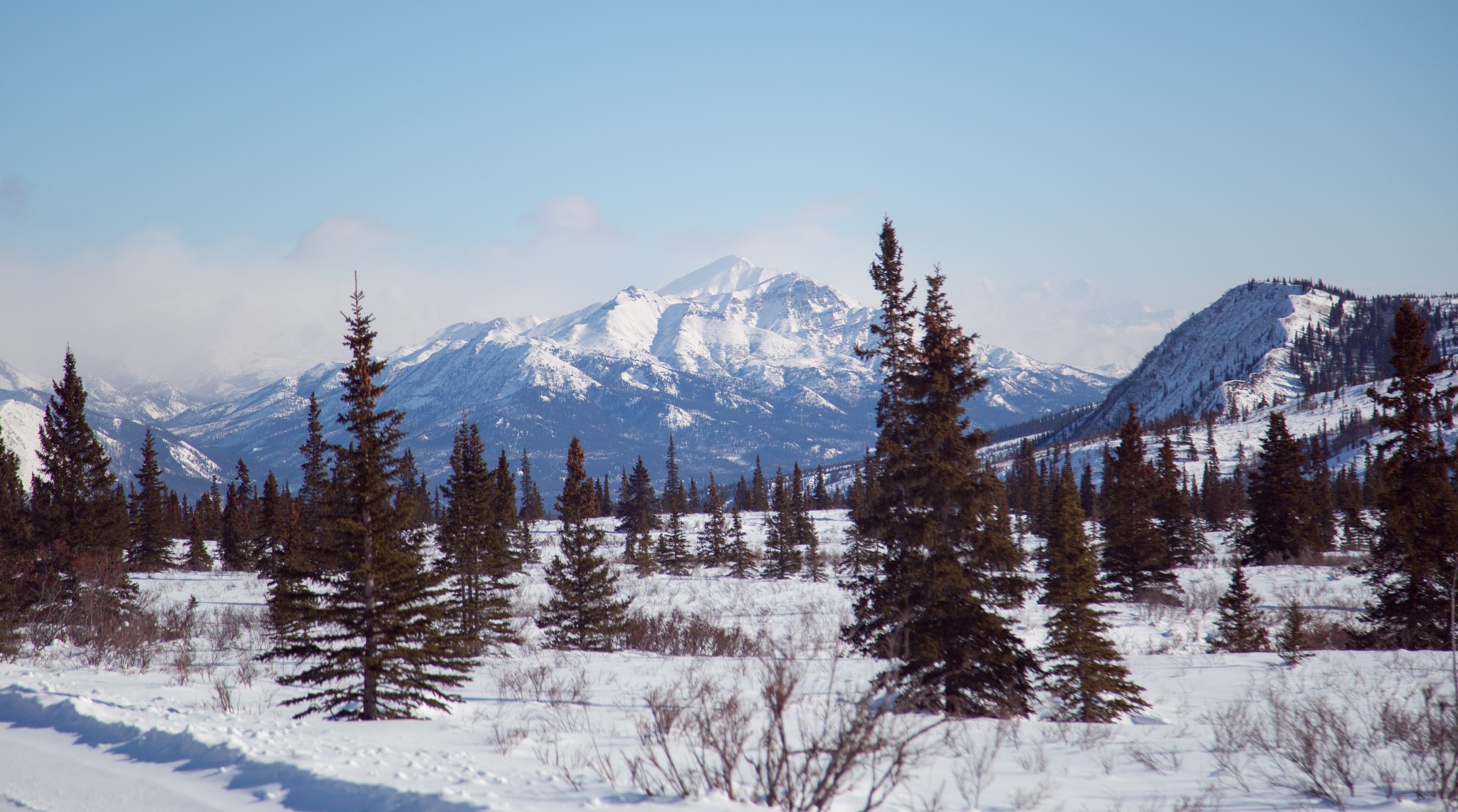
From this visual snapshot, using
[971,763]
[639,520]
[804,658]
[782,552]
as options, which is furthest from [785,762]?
[639,520]

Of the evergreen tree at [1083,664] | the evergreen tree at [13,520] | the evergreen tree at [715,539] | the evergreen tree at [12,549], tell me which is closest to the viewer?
the evergreen tree at [1083,664]

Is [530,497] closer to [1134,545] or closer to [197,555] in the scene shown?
[197,555]

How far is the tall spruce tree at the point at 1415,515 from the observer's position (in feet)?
76.2

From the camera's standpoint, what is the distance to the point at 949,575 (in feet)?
52.2

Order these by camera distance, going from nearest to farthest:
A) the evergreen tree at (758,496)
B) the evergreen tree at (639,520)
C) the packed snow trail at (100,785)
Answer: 1. the packed snow trail at (100,785)
2. the evergreen tree at (639,520)
3. the evergreen tree at (758,496)

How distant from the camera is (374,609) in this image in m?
12.3

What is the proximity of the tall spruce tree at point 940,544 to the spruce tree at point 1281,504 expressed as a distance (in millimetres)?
37607

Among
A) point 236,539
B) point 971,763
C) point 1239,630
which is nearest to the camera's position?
point 971,763

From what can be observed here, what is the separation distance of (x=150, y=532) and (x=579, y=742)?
2429 inches

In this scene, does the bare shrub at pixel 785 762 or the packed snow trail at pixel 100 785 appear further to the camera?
the packed snow trail at pixel 100 785

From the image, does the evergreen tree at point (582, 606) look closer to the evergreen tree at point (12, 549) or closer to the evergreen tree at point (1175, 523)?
the evergreen tree at point (12, 549)

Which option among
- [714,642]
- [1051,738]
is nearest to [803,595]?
[714,642]

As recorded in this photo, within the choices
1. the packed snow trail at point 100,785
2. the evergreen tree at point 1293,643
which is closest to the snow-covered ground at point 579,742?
the packed snow trail at point 100,785

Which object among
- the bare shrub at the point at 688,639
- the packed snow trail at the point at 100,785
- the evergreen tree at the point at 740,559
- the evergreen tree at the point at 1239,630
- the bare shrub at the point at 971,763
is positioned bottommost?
the evergreen tree at the point at 740,559
